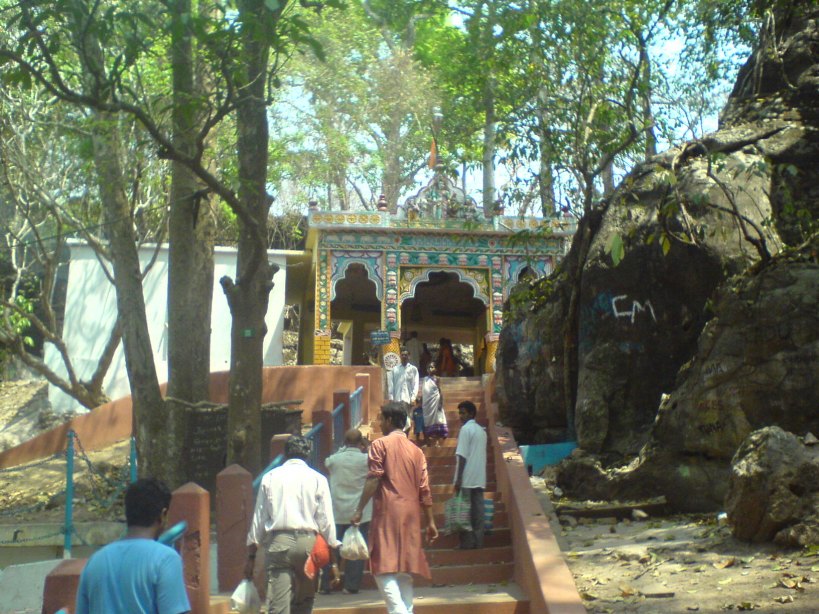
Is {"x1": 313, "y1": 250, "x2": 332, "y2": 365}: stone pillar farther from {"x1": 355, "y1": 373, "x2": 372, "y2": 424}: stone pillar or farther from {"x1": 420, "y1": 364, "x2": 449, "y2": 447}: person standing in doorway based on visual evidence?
{"x1": 420, "y1": 364, "x2": 449, "y2": 447}: person standing in doorway

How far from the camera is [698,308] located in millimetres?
11836

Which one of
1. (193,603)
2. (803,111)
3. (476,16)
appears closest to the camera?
(193,603)

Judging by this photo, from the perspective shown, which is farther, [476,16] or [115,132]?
[476,16]

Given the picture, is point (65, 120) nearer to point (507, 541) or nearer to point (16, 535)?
point (16, 535)

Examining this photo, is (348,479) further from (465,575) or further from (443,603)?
(465,575)

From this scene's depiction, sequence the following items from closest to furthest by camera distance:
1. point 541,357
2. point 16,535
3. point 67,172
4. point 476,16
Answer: point 16,535 < point 541,357 < point 476,16 < point 67,172

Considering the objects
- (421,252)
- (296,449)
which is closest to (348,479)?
(296,449)

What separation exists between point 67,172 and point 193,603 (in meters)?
12.7

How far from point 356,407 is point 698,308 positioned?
5472 mm

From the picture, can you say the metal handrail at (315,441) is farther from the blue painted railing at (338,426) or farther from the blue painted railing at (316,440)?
the blue painted railing at (338,426)

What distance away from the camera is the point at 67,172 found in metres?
17.3

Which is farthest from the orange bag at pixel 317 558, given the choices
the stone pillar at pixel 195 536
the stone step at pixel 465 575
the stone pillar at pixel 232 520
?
the stone step at pixel 465 575

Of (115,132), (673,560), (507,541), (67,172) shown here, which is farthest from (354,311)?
(673,560)

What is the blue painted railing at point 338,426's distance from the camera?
39.3ft
